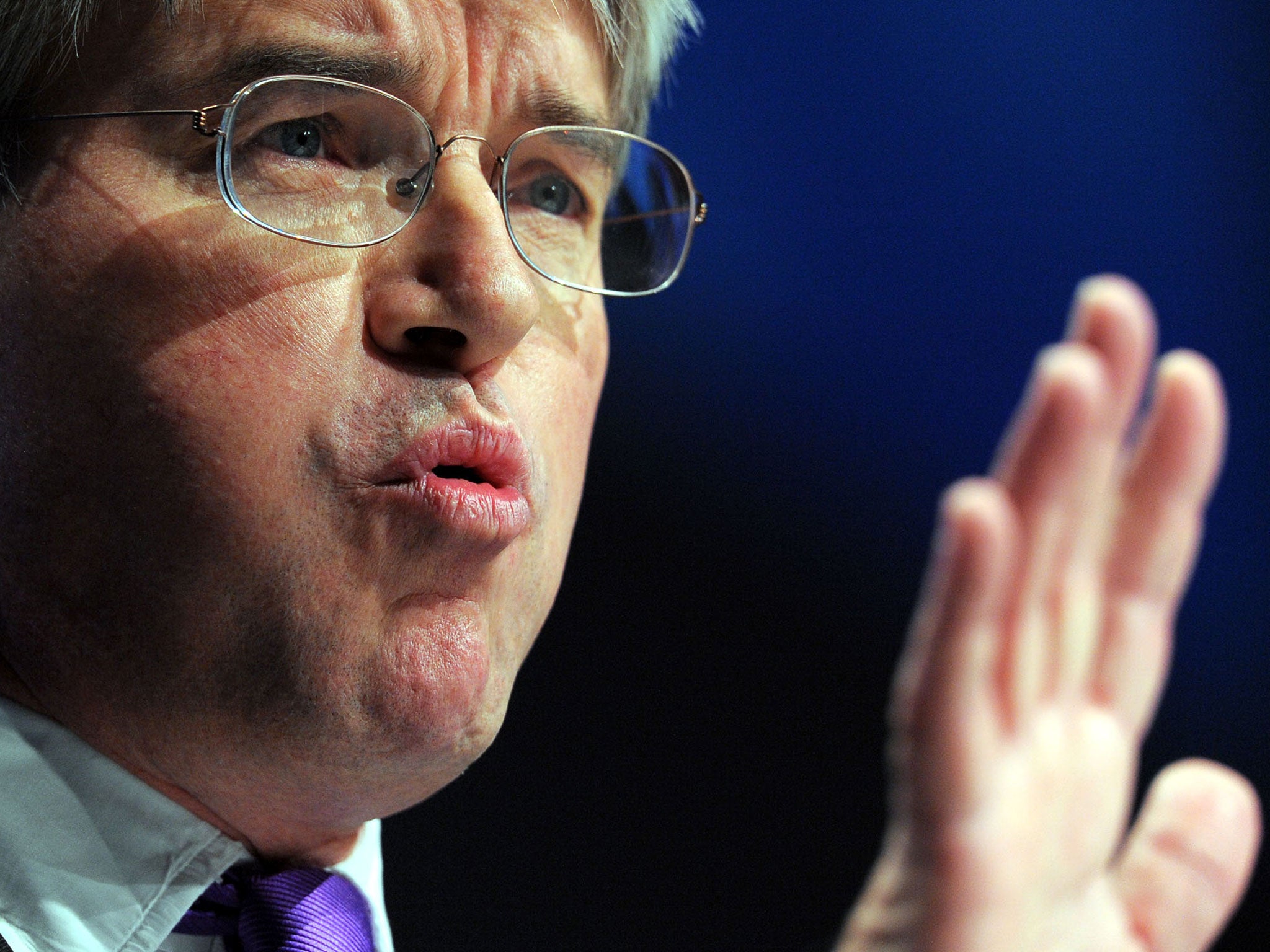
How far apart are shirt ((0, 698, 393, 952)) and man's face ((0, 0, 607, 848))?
20 mm

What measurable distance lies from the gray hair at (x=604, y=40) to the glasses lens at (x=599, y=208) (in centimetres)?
7

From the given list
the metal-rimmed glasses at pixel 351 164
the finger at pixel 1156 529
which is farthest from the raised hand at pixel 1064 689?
the metal-rimmed glasses at pixel 351 164

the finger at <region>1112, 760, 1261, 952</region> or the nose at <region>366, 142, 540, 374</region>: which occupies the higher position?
the nose at <region>366, 142, 540, 374</region>

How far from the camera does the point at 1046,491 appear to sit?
453mm

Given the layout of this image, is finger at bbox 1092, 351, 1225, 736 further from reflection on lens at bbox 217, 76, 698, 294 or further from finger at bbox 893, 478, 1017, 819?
reflection on lens at bbox 217, 76, 698, 294

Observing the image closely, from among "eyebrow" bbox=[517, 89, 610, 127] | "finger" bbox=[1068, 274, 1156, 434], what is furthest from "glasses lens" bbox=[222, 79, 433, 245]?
"finger" bbox=[1068, 274, 1156, 434]

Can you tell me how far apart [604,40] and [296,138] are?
0.30 metres

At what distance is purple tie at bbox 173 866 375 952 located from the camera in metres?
0.80

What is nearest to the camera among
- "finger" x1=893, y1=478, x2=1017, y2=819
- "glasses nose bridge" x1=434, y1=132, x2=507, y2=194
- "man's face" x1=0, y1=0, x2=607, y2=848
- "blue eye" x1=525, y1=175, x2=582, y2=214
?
"finger" x1=893, y1=478, x2=1017, y2=819

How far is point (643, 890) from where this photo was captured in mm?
1120

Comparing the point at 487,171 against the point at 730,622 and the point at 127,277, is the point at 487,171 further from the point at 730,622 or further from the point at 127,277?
the point at 730,622

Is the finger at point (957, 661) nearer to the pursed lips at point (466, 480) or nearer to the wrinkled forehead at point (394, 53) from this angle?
the pursed lips at point (466, 480)

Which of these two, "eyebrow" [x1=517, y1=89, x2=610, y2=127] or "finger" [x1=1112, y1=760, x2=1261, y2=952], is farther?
"eyebrow" [x1=517, y1=89, x2=610, y2=127]

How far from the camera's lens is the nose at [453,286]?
0.78 meters
